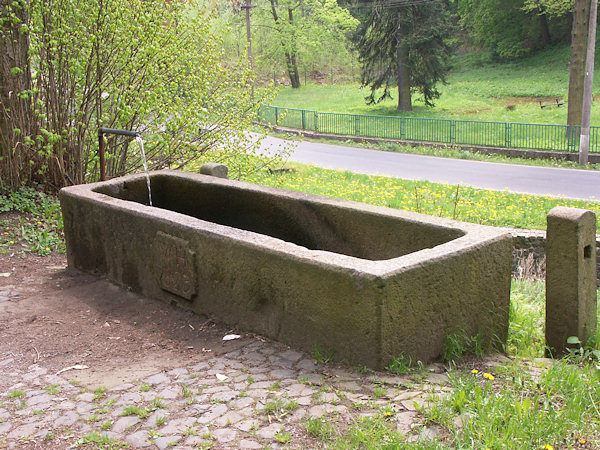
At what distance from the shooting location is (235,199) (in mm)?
6945

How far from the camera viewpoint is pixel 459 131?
23.3m

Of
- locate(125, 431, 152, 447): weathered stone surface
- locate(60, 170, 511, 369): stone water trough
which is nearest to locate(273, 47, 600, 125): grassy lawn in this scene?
locate(60, 170, 511, 369): stone water trough

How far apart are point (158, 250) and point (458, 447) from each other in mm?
3246

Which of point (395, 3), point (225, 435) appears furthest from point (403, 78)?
point (225, 435)

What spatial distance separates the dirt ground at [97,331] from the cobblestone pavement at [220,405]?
0.86 feet

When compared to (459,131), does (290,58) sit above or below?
above

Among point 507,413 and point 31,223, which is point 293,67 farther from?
point 507,413

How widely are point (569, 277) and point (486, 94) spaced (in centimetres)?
3311

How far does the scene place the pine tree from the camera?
2831 centimetres

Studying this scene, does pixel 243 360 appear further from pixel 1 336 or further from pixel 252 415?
pixel 1 336

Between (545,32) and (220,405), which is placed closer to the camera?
(220,405)

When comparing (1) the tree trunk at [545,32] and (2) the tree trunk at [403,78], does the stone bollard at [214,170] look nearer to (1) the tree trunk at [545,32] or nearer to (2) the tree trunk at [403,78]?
(2) the tree trunk at [403,78]

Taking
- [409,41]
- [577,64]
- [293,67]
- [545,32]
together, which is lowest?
[577,64]

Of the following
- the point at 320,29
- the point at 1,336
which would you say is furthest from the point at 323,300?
the point at 320,29
